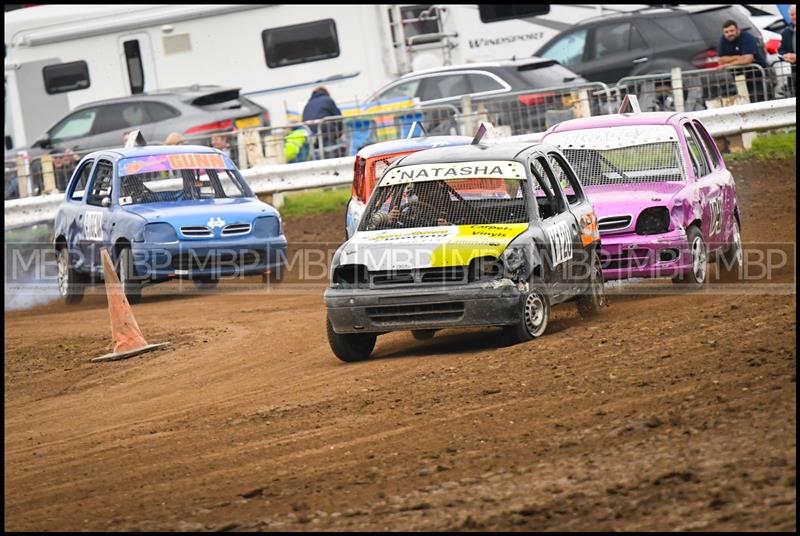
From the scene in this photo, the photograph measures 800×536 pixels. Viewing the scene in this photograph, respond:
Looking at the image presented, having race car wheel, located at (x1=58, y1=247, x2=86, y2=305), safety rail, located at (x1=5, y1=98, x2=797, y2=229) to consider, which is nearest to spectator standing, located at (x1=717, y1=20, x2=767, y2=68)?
safety rail, located at (x1=5, y1=98, x2=797, y2=229)

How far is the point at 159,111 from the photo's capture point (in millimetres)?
23891

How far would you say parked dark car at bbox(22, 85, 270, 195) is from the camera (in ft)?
77.1

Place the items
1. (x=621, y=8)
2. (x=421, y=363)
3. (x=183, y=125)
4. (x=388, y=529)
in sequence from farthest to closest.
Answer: (x=621, y=8), (x=183, y=125), (x=421, y=363), (x=388, y=529)

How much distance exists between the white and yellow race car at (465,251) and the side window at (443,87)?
Answer: 11481mm

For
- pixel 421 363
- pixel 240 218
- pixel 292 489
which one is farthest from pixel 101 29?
pixel 292 489

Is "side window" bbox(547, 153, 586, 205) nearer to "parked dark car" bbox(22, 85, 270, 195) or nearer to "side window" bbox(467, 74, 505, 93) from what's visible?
"side window" bbox(467, 74, 505, 93)

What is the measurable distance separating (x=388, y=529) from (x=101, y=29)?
71.3 ft

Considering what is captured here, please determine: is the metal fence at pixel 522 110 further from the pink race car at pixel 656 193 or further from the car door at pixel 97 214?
the pink race car at pixel 656 193

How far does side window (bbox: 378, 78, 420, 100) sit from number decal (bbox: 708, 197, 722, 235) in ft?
35.1

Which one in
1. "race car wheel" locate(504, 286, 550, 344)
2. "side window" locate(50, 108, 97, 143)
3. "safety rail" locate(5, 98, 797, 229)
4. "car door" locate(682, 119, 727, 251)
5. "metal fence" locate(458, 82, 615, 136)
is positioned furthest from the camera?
"side window" locate(50, 108, 97, 143)

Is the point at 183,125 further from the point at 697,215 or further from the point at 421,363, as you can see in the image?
the point at 421,363

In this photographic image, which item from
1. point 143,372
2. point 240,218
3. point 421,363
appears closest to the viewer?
point 421,363

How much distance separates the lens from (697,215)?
12.1 metres

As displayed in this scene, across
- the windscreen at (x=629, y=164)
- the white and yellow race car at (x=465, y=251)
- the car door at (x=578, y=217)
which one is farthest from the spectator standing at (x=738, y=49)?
the white and yellow race car at (x=465, y=251)
